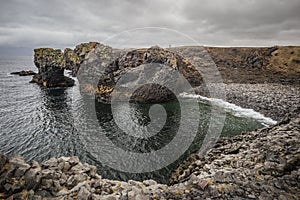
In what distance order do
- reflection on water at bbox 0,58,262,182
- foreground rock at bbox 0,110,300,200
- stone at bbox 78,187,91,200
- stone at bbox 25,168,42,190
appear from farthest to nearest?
reflection on water at bbox 0,58,262,182
stone at bbox 25,168,42,190
stone at bbox 78,187,91,200
foreground rock at bbox 0,110,300,200

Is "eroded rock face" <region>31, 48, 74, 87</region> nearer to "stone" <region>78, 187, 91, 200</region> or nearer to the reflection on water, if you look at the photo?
the reflection on water

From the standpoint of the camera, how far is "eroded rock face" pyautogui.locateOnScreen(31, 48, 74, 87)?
74.5 m

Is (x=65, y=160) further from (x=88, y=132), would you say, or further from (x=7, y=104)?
(x=7, y=104)

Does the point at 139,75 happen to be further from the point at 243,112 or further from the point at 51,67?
the point at 51,67

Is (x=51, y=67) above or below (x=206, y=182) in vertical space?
above

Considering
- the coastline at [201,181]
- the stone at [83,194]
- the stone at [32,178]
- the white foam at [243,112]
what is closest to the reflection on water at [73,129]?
the white foam at [243,112]

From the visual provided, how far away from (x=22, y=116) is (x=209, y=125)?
3997cm

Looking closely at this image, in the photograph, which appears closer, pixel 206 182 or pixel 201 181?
pixel 206 182

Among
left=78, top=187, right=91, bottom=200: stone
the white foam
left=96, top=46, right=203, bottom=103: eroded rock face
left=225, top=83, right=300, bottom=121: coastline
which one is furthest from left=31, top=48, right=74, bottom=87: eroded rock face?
left=78, top=187, right=91, bottom=200: stone

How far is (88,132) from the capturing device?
30.9 metres

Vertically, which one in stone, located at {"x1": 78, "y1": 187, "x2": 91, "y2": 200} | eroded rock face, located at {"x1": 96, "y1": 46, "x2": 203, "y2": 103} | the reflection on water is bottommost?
the reflection on water

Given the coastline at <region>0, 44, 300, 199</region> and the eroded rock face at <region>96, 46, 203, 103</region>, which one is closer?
the coastline at <region>0, 44, 300, 199</region>

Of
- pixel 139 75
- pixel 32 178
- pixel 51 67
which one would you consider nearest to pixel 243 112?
pixel 139 75

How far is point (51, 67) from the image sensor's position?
74.4m
